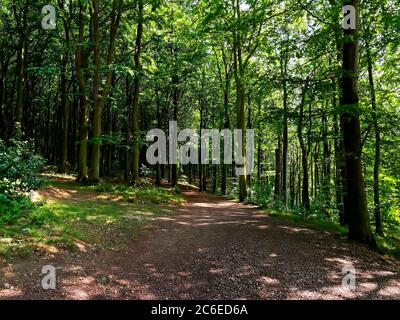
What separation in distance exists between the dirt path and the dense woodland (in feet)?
8.52

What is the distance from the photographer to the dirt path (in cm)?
546

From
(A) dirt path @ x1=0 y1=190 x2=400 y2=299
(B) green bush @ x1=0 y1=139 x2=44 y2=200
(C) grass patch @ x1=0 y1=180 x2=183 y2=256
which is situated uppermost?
(B) green bush @ x1=0 y1=139 x2=44 y2=200

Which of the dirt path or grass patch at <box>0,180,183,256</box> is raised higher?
grass patch at <box>0,180,183,256</box>

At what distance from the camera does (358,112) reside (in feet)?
29.6

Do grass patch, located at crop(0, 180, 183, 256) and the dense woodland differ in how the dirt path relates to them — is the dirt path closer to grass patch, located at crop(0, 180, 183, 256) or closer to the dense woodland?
grass patch, located at crop(0, 180, 183, 256)

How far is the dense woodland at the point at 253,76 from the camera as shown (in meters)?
10.2

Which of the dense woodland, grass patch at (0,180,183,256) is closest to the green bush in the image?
grass patch at (0,180,183,256)

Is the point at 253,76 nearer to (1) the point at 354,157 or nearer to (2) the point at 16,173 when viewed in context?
(1) the point at 354,157

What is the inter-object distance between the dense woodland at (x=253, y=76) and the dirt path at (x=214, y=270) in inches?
102

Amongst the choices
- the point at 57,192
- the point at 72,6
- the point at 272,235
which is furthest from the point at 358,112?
the point at 72,6

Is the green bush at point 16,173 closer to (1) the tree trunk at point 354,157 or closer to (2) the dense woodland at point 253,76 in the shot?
(2) the dense woodland at point 253,76

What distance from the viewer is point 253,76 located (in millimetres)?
11141

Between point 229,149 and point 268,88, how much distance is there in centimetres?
1911
